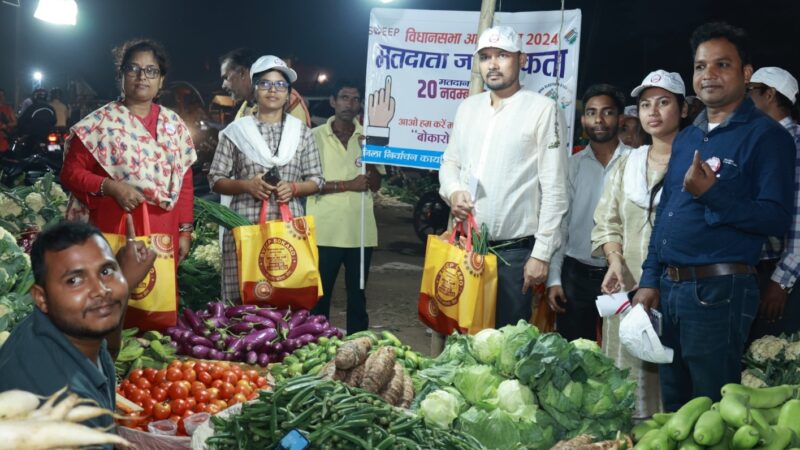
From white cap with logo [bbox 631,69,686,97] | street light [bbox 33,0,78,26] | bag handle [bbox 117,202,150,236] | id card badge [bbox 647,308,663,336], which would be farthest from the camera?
street light [bbox 33,0,78,26]

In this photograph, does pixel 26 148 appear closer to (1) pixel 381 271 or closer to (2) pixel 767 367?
(1) pixel 381 271

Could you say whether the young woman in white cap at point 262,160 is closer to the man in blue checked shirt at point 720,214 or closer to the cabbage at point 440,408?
the cabbage at point 440,408

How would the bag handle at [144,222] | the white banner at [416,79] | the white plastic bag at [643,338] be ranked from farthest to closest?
the white banner at [416,79]
the bag handle at [144,222]
the white plastic bag at [643,338]

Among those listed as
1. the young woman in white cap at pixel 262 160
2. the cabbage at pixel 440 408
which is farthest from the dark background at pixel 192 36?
the cabbage at pixel 440 408

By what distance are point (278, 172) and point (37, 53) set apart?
4778cm

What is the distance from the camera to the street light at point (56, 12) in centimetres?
1092

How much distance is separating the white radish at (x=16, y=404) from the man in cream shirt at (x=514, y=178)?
3501 millimetres

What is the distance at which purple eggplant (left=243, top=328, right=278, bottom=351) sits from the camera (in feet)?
17.1

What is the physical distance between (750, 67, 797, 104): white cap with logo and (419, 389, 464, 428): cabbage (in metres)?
3.04

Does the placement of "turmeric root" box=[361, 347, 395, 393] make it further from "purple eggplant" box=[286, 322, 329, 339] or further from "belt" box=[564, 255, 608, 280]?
"belt" box=[564, 255, 608, 280]

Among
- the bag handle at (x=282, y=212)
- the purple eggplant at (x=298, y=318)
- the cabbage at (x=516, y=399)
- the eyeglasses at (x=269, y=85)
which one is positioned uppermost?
the eyeglasses at (x=269, y=85)

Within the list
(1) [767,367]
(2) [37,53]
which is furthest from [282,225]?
(2) [37,53]

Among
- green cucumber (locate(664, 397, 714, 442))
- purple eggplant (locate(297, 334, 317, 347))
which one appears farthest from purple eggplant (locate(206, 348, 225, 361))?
green cucumber (locate(664, 397, 714, 442))

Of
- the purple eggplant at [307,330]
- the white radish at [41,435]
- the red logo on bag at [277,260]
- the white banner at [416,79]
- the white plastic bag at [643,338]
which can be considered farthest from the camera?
the white banner at [416,79]
